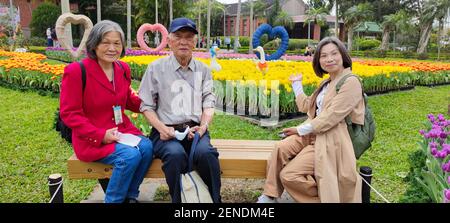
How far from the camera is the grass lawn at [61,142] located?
350 centimetres

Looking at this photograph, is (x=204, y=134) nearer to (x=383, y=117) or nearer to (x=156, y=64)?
(x=156, y=64)

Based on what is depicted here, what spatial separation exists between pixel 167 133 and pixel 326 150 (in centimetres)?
101

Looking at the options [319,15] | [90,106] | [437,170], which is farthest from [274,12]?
[90,106]

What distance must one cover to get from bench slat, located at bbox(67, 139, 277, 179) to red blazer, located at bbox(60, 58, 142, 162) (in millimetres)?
92

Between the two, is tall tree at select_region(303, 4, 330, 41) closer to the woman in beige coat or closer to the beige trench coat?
the woman in beige coat

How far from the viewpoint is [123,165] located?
2.45 meters

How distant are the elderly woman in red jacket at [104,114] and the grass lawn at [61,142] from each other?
3.01 feet

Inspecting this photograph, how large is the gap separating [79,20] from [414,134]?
16.0ft

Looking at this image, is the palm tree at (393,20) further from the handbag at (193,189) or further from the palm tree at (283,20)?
the handbag at (193,189)

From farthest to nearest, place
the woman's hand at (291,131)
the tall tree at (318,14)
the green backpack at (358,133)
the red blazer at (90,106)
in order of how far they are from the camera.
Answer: the tall tree at (318,14) < the woman's hand at (291,131) < the green backpack at (358,133) < the red blazer at (90,106)

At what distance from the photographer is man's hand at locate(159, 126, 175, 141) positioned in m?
2.58

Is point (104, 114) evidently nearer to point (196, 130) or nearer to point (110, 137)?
point (110, 137)

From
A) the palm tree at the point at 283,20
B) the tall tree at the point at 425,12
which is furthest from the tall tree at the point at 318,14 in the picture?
the tall tree at the point at 425,12

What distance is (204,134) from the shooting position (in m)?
2.71
